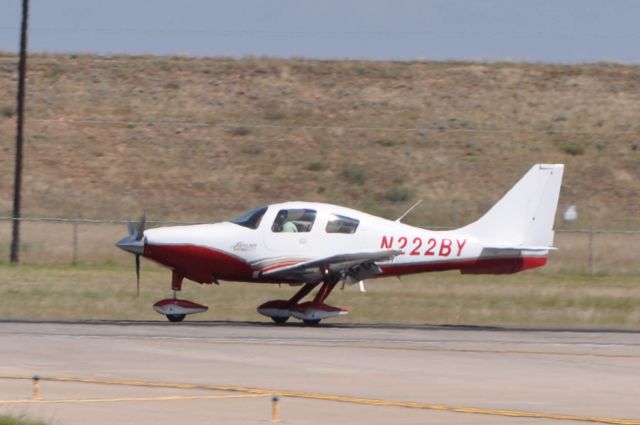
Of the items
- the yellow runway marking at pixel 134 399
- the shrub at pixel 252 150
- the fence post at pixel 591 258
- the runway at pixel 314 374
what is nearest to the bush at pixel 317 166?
the shrub at pixel 252 150

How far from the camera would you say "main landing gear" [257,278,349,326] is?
2347cm

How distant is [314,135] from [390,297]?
32.7 metres

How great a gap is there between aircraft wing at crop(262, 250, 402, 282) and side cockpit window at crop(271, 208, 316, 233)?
2.12 feet

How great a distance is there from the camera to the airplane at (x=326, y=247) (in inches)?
922

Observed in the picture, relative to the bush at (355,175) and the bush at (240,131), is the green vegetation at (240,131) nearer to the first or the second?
the bush at (240,131)

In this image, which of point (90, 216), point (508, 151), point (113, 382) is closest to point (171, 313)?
point (113, 382)

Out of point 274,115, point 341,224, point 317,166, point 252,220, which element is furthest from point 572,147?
point 252,220

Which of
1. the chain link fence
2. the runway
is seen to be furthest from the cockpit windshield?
the chain link fence

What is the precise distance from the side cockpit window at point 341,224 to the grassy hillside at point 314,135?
21.2 m

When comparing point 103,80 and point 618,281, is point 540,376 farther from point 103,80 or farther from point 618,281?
point 103,80

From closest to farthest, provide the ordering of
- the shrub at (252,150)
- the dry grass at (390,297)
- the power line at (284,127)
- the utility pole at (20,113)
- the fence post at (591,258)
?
1. the dry grass at (390,297)
2. the fence post at (591,258)
3. the utility pole at (20,113)
4. the shrub at (252,150)
5. the power line at (284,127)

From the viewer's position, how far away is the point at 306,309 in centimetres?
2353

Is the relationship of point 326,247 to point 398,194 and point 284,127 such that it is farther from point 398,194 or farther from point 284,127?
point 284,127

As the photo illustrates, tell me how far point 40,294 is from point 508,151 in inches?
1411
